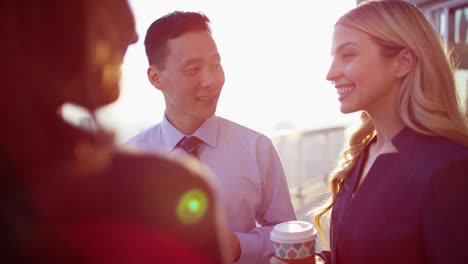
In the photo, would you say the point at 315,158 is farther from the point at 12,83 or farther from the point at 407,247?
the point at 12,83

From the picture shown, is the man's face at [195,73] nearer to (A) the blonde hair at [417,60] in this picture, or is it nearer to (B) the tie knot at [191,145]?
(B) the tie knot at [191,145]

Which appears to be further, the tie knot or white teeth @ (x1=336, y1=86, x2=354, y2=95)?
the tie knot

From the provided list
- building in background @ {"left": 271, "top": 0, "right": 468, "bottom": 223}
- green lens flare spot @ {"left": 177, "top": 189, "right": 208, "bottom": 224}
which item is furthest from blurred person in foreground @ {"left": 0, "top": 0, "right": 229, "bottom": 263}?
building in background @ {"left": 271, "top": 0, "right": 468, "bottom": 223}

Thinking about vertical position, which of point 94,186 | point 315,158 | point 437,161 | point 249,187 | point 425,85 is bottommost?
point 315,158

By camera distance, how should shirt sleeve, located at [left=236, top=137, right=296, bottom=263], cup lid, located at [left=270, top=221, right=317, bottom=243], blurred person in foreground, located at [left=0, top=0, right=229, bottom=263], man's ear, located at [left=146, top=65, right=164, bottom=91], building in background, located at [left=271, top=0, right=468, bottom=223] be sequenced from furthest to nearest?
building in background, located at [left=271, top=0, right=468, bottom=223] → man's ear, located at [left=146, top=65, right=164, bottom=91] → shirt sleeve, located at [left=236, top=137, right=296, bottom=263] → cup lid, located at [left=270, top=221, right=317, bottom=243] → blurred person in foreground, located at [left=0, top=0, right=229, bottom=263]

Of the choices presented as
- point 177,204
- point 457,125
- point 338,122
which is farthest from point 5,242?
point 338,122

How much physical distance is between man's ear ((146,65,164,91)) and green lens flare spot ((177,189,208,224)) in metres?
1.66

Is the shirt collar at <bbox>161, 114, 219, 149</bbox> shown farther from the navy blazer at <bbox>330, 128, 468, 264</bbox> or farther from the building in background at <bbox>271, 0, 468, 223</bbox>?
the building in background at <bbox>271, 0, 468, 223</bbox>

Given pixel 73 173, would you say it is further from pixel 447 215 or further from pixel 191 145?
pixel 191 145

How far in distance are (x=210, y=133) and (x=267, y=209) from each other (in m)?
0.49

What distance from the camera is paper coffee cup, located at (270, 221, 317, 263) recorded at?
131 cm

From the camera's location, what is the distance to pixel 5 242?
552 millimetres

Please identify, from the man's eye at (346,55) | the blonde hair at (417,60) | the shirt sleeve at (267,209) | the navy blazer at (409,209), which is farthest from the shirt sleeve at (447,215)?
the shirt sleeve at (267,209)

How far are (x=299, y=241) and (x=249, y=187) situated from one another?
0.73 meters
